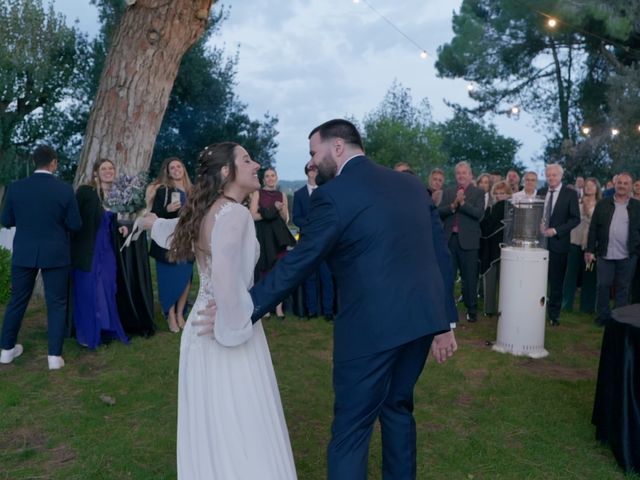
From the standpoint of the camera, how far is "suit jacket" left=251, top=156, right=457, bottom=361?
9.16 feet

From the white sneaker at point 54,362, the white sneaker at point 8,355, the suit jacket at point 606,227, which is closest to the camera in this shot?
the white sneaker at point 54,362

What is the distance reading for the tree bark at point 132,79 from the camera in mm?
8648

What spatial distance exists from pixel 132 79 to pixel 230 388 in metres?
6.79

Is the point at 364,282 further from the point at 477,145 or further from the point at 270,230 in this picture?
the point at 477,145

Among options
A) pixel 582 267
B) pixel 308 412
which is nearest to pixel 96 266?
pixel 308 412

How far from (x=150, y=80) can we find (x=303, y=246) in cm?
675

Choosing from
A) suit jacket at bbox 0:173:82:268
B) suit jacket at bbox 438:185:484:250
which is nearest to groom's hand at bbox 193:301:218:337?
suit jacket at bbox 0:173:82:268

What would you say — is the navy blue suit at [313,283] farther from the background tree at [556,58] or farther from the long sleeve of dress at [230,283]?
the background tree at [556,58]

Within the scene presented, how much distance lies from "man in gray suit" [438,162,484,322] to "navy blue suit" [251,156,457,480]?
515cm

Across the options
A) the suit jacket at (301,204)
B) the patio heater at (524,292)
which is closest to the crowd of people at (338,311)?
the patio heater at (524,292)

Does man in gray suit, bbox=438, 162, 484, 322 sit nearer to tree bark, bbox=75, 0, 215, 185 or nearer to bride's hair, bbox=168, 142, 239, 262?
tree bark, bbox=75, 0, 215, 185

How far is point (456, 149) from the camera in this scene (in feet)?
162

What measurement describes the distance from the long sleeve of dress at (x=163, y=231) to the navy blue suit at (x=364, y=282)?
0.82 metres

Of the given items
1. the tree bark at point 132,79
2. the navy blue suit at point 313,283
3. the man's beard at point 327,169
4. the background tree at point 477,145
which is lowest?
the navy blue suit at point 313,283
